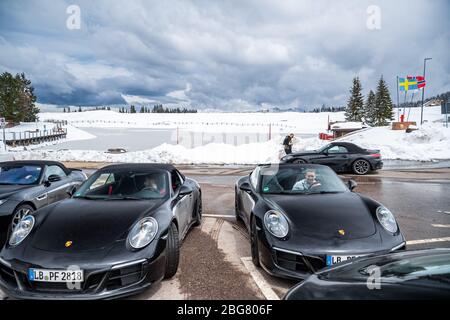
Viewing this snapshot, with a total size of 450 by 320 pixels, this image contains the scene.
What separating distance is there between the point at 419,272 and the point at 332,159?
12.2 metres

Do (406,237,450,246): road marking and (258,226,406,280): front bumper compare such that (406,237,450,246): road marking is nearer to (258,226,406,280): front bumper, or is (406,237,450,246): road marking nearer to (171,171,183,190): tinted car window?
(258,226,406,280): front bumper

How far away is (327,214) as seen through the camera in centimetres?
421

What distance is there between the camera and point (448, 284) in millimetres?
1983

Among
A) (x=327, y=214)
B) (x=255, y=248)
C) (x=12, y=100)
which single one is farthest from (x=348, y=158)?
(x=12, y=100)

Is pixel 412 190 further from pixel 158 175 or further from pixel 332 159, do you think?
pixel 158 175

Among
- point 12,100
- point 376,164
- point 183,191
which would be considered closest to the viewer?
point 183,191

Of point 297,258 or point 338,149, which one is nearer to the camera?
point 297,258

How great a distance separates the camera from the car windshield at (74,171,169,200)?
4.68 metres

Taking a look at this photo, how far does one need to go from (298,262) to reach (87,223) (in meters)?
2.38

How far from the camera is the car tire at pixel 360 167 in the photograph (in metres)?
13.8

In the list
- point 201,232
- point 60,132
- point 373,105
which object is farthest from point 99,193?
point 373,105

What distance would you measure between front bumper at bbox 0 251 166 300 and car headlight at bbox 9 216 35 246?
31cm

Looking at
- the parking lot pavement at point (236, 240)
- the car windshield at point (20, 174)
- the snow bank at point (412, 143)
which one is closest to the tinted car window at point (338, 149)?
the parking lot pavement at point (236, 240)

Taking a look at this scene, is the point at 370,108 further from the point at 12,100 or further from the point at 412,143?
the point at 12,100
